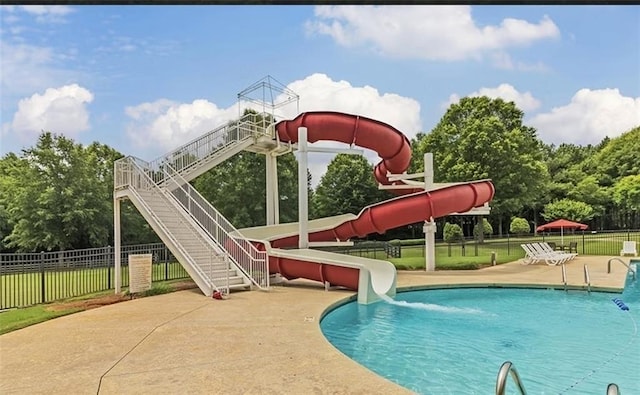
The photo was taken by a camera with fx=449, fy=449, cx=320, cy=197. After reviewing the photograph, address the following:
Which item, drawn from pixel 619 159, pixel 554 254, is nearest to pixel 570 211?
pixel 619 159

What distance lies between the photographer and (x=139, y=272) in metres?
11.7

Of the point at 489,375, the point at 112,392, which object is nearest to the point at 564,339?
the point at 489,375

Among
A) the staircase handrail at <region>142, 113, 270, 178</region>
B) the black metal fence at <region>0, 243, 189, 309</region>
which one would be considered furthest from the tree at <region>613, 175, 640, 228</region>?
the black metal fence at <region>0, 243, 189, 309</region>

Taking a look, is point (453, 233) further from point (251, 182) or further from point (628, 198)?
point (628, 198)

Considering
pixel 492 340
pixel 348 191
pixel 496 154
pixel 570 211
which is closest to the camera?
pixel 492 340

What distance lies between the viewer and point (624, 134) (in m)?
49.8

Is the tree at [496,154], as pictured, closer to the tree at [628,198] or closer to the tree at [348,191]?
the tree at [348,191]

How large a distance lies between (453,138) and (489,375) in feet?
89.6

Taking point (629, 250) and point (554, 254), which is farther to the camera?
point (629, 250)

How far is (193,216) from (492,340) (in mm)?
8552

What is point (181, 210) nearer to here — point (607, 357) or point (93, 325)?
point (93, 325)

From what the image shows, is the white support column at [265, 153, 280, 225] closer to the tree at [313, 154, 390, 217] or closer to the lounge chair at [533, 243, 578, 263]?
the lounge chair at [533, 243, 578, 263]

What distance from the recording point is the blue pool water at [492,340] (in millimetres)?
5980

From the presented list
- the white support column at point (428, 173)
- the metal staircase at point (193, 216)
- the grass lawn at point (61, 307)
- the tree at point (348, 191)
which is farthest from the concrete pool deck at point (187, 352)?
the tree at point (348, 191)
